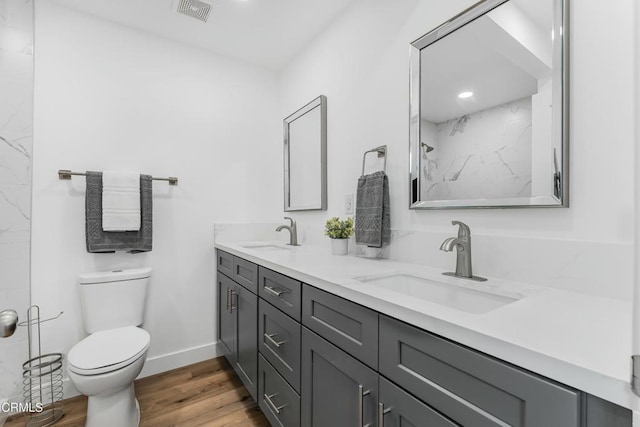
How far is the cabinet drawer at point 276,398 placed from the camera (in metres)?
1.25

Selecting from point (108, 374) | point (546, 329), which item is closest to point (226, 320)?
point (108, 374)

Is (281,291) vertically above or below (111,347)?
above

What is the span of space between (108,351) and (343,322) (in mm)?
1298

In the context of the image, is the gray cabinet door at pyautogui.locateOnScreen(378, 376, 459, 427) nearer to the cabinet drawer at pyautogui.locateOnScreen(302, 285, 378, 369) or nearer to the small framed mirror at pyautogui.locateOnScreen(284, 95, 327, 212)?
the cabinet drawer at pyautogui.locateOnScreen(302, 285, 378, 369)

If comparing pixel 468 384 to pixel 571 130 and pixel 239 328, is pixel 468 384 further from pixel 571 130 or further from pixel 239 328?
pixel 239 328

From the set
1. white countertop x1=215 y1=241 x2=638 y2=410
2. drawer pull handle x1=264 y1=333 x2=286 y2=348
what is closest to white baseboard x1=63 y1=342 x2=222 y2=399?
drawer pull handle x1=264 y1=333 x2=286 y2=348

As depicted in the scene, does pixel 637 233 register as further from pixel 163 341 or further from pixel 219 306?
pixel 163 341

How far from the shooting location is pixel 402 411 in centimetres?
76

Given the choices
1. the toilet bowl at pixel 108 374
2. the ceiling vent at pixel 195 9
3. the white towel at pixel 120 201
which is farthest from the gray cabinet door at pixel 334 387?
the ceiling vent at pixel 195 9

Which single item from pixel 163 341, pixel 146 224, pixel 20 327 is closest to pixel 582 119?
pixel 146 224

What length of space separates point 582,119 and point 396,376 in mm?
955

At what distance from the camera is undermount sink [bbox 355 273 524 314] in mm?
963

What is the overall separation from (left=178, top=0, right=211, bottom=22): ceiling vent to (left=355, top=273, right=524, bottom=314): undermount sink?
191cm

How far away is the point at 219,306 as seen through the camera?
7.61ft
